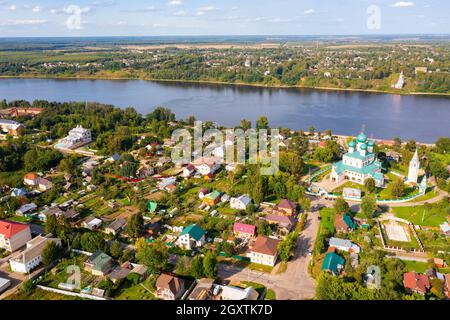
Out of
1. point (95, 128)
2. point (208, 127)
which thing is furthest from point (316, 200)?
point (95, 128)

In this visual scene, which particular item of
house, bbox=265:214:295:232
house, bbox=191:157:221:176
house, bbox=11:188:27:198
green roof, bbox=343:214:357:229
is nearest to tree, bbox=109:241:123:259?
house, bbox=265:214:295:232

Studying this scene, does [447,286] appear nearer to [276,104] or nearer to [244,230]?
[244,230]

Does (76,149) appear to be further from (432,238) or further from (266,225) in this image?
(432,238)

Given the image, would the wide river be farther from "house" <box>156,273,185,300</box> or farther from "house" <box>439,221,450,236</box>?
"house" <box>156,273,185,300</box>

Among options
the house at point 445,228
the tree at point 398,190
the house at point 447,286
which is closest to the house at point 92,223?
the house at point 447,286

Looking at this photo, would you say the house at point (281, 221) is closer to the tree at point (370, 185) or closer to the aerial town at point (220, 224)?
the aerial town at point (220, 224)
